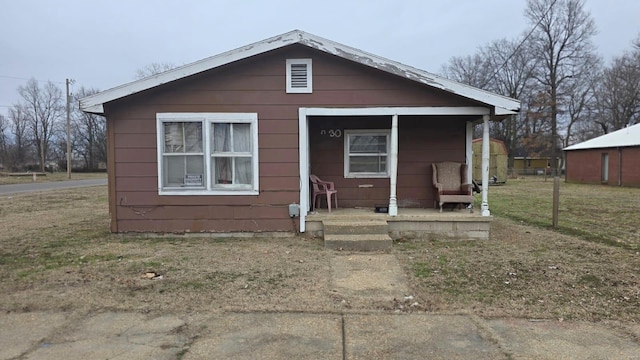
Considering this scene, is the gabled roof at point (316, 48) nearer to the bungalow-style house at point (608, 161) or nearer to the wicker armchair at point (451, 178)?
the wicker armchair at point (451, 178)

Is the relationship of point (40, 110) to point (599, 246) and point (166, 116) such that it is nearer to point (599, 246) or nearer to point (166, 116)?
point (166, 116)

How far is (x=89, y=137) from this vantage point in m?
56.1

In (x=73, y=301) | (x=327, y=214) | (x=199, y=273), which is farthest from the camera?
(x=327, y=214)

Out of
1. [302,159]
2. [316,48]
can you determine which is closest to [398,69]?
[316,48]

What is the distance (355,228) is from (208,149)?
2848mm

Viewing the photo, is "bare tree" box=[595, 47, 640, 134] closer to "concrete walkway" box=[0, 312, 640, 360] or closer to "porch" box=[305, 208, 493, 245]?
"porch" box=[305, 208, 493, 245]

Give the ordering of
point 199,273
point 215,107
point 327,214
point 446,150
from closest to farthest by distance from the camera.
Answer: point 199,273, point 215,107, point 327,214, point 446,150

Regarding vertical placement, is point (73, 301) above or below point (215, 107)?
below

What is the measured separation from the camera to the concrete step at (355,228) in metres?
7.06

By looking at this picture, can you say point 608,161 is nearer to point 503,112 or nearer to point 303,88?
point 503,112

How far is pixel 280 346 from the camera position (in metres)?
3.26

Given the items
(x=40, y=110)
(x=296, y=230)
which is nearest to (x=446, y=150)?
(x=296, y=230)

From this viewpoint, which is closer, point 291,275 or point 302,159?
point 291,275

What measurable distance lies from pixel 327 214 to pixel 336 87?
2272 millimetres
